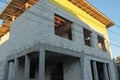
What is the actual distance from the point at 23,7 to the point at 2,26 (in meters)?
4.83

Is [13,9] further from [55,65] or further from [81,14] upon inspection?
[55,65]

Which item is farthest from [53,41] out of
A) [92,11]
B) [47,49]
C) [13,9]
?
[92,11]

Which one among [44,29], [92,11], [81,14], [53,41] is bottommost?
[53,41]

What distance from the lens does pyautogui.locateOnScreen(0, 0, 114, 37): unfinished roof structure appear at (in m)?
10.8

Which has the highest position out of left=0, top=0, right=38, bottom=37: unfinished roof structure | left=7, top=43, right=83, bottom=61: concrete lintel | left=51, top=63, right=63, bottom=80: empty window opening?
left=0, top=0, right=38, bottom=37: unfinished roof structure

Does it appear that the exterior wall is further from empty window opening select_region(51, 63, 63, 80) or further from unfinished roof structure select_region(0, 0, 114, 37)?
empty window opening select_region(51, 63, 63, 80)

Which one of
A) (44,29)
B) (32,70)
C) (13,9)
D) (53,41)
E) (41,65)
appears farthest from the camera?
(32,70)

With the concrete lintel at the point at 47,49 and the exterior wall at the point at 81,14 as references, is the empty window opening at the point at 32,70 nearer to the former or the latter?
the concrete lintel at the point at 47,49

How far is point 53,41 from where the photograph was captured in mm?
8273

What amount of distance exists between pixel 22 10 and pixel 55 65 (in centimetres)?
584

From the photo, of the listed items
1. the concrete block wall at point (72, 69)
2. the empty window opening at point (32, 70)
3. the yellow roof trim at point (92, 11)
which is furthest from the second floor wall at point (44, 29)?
the empty window opening at point (32, 70)

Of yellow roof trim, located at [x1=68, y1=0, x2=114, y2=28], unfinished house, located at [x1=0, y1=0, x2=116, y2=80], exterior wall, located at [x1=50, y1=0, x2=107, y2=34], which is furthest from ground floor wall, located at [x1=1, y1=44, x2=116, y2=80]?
yellow roof trim, located at [x1=68, y1=0, x2=114, y2=28]

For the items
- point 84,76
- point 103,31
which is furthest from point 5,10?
point 103,31

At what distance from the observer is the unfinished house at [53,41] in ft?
26.8
